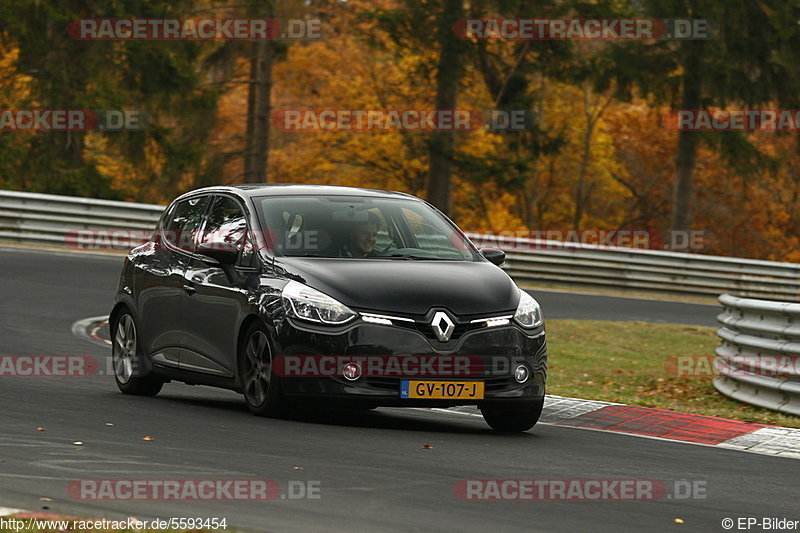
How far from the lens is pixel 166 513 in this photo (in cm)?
635

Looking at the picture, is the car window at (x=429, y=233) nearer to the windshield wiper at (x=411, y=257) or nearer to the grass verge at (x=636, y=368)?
the windshield wiper at (x=411, y=257)

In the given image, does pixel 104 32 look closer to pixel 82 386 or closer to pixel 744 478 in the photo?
pixel 82 386

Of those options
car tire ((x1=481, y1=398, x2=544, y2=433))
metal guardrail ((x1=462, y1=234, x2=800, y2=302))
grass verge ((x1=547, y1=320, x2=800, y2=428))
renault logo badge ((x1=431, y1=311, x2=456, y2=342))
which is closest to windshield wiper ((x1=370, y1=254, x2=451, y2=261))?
renault logo badge ((x1=431, y1=311, x2=456, y2=342))

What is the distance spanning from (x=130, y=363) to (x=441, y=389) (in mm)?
3422

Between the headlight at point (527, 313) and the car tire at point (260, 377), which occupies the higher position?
the headlight at point (527, 313)

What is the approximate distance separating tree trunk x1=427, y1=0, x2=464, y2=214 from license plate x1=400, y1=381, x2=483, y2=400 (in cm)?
2734

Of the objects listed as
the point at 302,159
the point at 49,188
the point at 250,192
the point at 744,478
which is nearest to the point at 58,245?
the point at 49,188

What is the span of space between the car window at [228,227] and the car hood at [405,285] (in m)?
0.54

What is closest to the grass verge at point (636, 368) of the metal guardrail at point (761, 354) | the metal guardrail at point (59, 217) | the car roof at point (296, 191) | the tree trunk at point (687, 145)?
the metal guardrail at point (761, 354)

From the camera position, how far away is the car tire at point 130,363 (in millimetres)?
11539

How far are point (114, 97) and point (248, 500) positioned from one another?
33.2m

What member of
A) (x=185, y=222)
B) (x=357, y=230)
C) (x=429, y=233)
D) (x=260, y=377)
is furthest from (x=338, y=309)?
(x=185, y=222)

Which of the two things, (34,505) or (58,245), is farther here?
Answer: (58,245)

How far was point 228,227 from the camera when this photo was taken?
424 inches
